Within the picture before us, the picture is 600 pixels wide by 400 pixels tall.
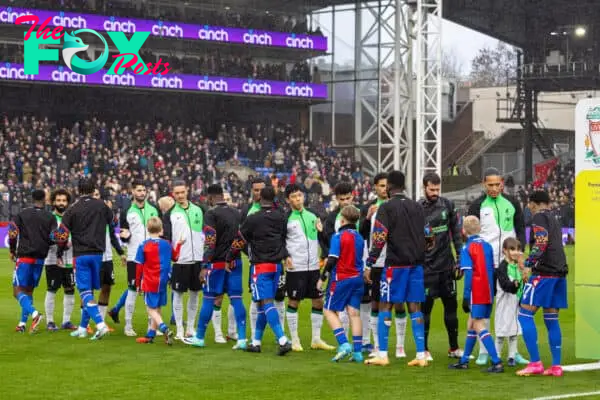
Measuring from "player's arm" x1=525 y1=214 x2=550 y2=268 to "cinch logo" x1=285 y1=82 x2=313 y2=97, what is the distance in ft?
142

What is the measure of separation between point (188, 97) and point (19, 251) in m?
39.9

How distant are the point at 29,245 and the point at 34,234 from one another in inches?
7.1

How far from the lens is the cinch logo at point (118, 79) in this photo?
1986 inches

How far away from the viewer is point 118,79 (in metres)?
50.6

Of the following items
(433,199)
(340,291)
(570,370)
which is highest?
(433,199)

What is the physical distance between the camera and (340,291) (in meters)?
13.5

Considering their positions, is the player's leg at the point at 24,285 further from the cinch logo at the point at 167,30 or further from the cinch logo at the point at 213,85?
the cinch logo at the point at 213,85

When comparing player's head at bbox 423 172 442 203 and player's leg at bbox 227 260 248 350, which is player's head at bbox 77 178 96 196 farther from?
player's head at bbox 423 172 442 203

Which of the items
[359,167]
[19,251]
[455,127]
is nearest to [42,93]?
[359,167]

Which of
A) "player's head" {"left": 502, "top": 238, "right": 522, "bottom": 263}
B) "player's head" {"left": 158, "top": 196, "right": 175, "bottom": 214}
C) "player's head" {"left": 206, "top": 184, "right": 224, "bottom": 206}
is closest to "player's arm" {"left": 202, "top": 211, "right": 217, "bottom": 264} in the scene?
"player's head" {"left": 206, "top": 184, "right": 224, "bottom": 206}

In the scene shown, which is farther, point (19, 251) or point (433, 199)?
point (19, 251)

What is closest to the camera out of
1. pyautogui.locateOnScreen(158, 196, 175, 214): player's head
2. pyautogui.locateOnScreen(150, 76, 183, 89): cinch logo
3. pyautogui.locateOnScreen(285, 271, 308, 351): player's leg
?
pyautogui.locateOnScreen(285, 271, 308, 351): player's leg

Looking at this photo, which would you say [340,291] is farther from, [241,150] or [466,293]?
[241,150]

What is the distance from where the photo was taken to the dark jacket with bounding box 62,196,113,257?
15.7m
